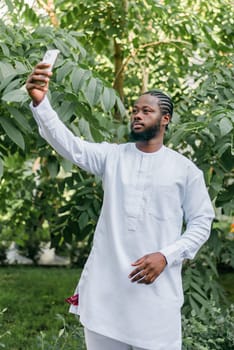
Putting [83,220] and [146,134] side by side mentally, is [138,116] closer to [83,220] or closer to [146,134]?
[146,134]

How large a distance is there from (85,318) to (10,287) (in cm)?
505

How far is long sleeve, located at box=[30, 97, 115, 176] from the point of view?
214 cm

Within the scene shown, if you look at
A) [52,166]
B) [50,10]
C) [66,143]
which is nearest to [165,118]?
[66,143]

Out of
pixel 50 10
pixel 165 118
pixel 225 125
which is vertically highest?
pixel 165 118

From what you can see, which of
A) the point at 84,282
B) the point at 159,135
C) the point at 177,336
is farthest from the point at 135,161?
the point at 177,336

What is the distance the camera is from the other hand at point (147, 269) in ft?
6.81

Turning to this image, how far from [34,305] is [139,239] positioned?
4.21 m

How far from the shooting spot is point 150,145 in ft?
7.48

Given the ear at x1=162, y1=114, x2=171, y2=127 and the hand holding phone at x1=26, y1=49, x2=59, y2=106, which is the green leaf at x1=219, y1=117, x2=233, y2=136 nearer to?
the ear at x1=162, y1=114, x2=171, y2=127

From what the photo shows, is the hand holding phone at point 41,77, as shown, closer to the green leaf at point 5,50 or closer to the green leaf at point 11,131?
the green leaf at point 11,131

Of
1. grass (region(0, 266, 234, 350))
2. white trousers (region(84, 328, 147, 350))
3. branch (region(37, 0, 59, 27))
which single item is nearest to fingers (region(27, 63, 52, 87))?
white trousers (region(84, 328, 147, 350))

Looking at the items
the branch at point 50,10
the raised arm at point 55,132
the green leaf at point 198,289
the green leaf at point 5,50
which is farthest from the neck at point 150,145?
the branch at point 50,10

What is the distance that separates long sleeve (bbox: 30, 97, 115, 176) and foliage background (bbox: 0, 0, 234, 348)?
33cm

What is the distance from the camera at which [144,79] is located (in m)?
5.10
